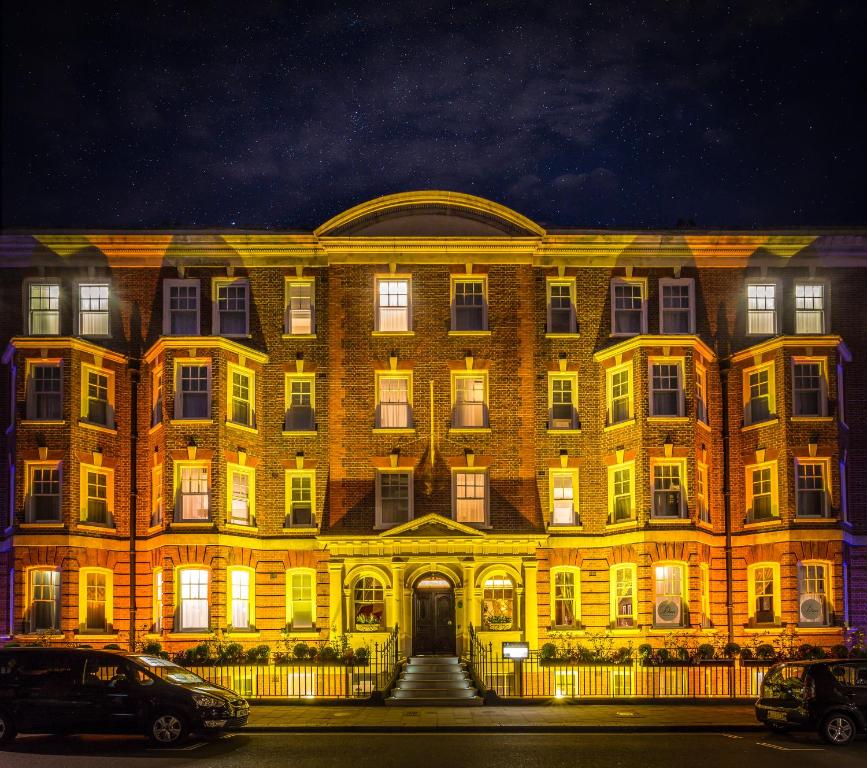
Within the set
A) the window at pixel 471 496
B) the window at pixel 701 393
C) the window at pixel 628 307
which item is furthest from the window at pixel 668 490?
the window at pixel 471 496

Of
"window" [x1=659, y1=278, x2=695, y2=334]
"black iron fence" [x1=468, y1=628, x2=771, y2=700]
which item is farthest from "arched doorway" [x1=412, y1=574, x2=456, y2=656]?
"window" [x1=659, y1=278, x2=695, y2=334]

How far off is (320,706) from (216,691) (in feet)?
20.0

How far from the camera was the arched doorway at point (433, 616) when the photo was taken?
125ft

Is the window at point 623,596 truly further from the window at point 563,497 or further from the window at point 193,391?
the window at point 193,391

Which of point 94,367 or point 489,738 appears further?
point 94,367

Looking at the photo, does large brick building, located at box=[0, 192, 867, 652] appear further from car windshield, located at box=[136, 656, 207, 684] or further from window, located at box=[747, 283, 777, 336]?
car windshield, located at box=[136, 656, 207, 684]

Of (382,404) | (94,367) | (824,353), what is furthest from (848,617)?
(94,367)

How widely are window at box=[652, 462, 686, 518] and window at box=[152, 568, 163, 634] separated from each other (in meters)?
16.2

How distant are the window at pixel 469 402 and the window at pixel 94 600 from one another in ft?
41.9

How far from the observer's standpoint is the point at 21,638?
1428 inches

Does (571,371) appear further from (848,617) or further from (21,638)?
(21,638)

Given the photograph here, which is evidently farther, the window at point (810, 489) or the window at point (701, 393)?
the window at point (701, 393)

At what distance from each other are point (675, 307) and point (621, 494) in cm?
694

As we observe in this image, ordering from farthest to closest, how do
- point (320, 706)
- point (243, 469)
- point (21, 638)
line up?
point (243, 469)
point (21, 638)
point (320, 706)
